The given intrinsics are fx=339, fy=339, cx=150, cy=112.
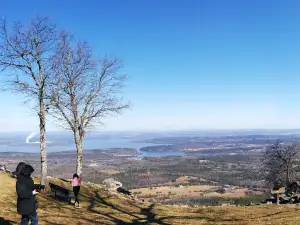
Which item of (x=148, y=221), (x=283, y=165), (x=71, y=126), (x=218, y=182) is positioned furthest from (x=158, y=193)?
(x=148, y=221)

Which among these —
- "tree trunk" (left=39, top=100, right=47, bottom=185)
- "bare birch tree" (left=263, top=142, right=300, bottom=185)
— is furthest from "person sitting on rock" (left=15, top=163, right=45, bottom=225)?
"bare birch tree" (left=263, top=142, right=300, bottom=185)

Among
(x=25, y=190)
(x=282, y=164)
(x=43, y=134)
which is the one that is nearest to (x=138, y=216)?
(x=43, y=134)

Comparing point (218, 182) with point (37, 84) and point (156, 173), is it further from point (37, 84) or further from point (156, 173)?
point (37, 84)

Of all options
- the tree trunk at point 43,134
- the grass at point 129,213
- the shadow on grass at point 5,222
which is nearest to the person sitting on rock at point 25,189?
the shadow on grass at point 5,222

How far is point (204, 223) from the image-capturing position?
2083 cm

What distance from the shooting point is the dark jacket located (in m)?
11.5

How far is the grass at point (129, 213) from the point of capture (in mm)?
19188

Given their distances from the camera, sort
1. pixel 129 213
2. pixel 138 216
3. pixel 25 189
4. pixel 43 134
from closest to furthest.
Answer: pixel 25 189 → pixel 138 216 → pixel 129 213 → pixel 43 134

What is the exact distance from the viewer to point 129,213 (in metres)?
24.1

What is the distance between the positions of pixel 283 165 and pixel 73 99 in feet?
122

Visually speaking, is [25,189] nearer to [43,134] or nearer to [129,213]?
[129,213]

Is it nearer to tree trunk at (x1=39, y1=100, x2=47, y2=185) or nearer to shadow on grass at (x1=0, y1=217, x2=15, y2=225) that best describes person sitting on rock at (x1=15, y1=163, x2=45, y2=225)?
shadow on grass at (x1=0, y1=217, x2=15, y2=225)

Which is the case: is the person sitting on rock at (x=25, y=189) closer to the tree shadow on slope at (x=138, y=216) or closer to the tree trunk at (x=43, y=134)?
the tree shadow on slope at (x=138, y=216)

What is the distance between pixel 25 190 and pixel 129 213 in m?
13.7
